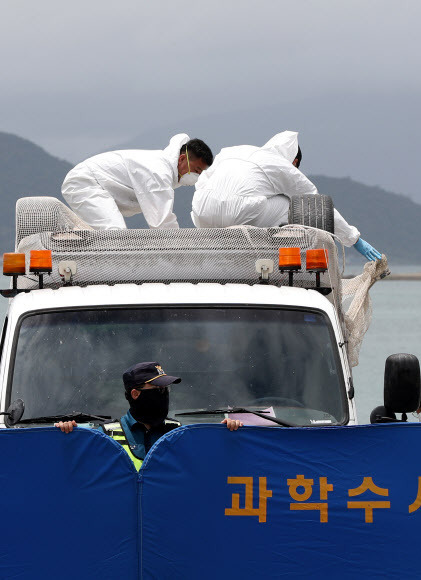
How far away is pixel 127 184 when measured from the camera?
8789 mm

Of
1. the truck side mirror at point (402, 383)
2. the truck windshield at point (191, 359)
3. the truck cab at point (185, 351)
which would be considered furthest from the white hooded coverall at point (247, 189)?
the truck side mirror at point (402, 383)

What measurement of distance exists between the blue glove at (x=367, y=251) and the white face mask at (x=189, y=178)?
1.25 m

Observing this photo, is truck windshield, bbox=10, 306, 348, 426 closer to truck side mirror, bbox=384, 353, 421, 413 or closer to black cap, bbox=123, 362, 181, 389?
truck side mirror, bbox=384, 353, 421, 413

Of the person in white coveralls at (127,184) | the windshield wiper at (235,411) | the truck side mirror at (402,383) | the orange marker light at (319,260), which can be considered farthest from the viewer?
the person in white coveralls at (127,184)

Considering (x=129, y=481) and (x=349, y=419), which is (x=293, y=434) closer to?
(x=129, y=481)

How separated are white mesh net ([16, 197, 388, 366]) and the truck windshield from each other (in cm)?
57

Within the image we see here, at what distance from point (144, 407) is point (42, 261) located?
140 cm

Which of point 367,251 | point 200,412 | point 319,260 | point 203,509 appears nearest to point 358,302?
point 367,251

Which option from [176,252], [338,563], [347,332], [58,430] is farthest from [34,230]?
[338,563]

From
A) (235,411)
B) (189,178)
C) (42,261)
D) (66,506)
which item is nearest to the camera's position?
(66,506)

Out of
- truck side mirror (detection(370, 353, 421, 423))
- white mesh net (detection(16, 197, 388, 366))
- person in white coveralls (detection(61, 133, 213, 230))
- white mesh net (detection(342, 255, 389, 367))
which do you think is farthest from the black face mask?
person in white coveralls (detection(61, 133, 213, 230))

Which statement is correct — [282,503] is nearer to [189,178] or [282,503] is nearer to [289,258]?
[289,258]

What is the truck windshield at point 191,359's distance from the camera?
20.5ft

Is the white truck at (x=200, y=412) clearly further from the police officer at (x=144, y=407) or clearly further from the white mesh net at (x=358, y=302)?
the police officer at (x=144, y=407)
